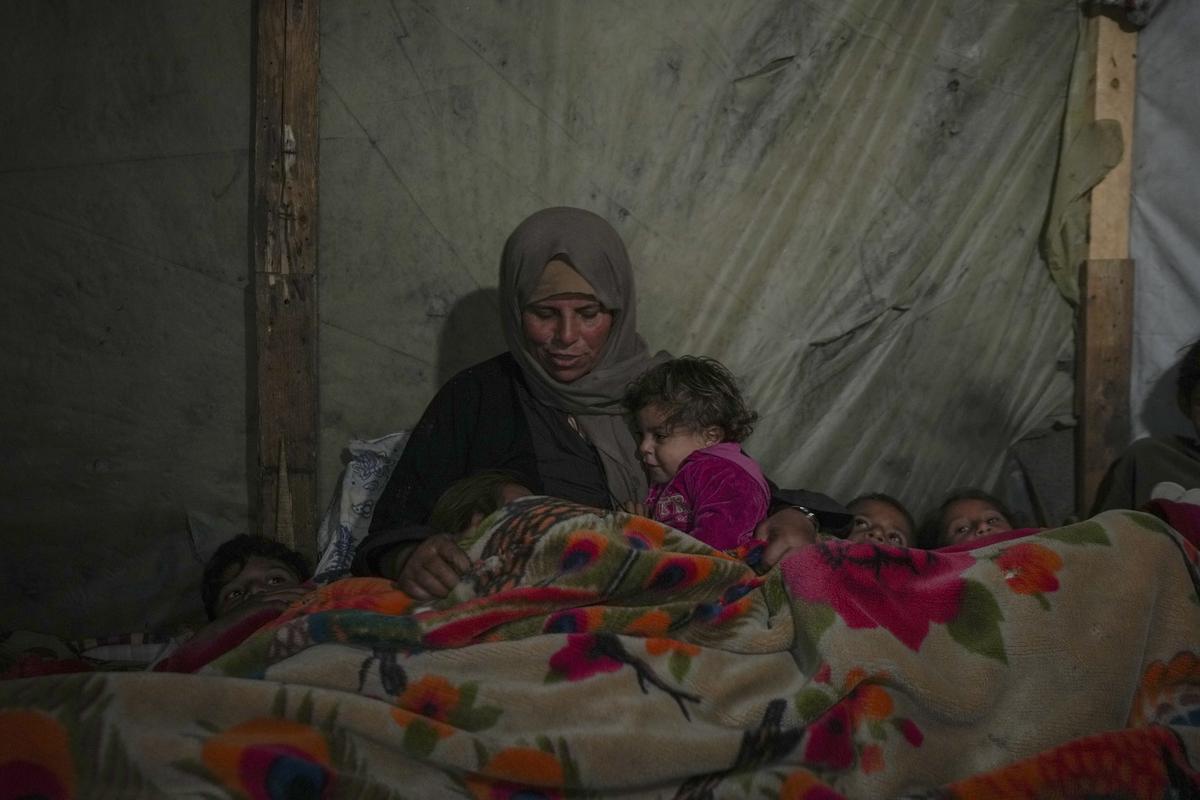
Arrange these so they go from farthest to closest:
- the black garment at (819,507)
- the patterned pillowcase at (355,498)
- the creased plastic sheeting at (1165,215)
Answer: the creased plastic sheeting at (1165,215), the patterned pillowcase at (355,498), the black garment at (819,507)

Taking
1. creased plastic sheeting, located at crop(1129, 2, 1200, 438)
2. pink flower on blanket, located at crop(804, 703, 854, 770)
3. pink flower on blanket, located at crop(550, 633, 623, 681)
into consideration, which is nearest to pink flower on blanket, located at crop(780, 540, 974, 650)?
pink flower on blanket, located at crop(804, 703, 854, 770)

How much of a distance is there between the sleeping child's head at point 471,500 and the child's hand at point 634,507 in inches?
11.3

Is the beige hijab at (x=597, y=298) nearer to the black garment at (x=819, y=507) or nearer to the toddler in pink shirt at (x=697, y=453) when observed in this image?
the toddler in pink shirt at (x=697, y=453)

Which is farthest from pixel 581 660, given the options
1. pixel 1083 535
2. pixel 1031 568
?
pixel 1083 535

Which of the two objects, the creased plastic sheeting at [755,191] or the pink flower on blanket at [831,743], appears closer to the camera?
the pink flower on blanket at [831,743]

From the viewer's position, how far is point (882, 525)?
107 inches

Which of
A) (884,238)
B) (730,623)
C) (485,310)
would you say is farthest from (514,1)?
(730,623)

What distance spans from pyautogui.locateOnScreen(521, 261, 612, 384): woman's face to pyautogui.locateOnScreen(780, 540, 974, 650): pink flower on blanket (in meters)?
0.89

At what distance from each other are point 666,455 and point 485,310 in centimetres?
90

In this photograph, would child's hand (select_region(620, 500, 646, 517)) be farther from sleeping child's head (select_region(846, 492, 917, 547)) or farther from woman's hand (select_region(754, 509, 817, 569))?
sleeping child's head (select_region(846, 492, 917, 547))

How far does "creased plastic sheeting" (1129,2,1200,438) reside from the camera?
298 cm

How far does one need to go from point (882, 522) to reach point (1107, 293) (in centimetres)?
112

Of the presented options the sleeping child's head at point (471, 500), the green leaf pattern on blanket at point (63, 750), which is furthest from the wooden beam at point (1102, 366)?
the green leaf pattern on blanket at point (63, 750)

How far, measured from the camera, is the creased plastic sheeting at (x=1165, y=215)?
2979 millimetres
